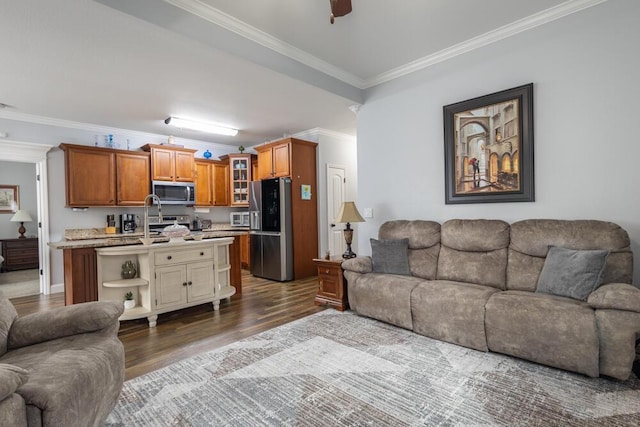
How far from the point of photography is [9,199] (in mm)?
7137

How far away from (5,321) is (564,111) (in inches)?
165

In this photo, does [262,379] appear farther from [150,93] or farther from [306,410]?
[150,93]

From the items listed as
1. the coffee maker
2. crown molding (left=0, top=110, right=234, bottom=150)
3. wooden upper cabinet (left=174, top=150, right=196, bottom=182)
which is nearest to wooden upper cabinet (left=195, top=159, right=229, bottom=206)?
wooden upper cabinet (left=174, top=150, right=196, bottom=182)

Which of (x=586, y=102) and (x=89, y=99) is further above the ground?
(x=89, y=99)

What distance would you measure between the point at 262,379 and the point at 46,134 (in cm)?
523

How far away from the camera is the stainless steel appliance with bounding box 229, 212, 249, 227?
640 cm

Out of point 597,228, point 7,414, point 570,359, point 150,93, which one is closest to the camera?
point 7,414

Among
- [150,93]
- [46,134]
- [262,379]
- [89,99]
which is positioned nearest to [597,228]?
[262,379]

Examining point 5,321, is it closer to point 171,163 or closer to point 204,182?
point 171,163

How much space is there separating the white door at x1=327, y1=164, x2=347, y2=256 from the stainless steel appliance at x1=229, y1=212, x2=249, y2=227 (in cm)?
175

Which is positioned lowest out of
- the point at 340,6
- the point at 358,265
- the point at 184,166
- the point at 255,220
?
the point at 358,265

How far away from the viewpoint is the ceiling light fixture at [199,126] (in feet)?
15.9

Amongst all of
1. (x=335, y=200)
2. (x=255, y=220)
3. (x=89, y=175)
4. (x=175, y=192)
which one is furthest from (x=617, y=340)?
(x=89, y=175)

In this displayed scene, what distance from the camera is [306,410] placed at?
1.82 m
